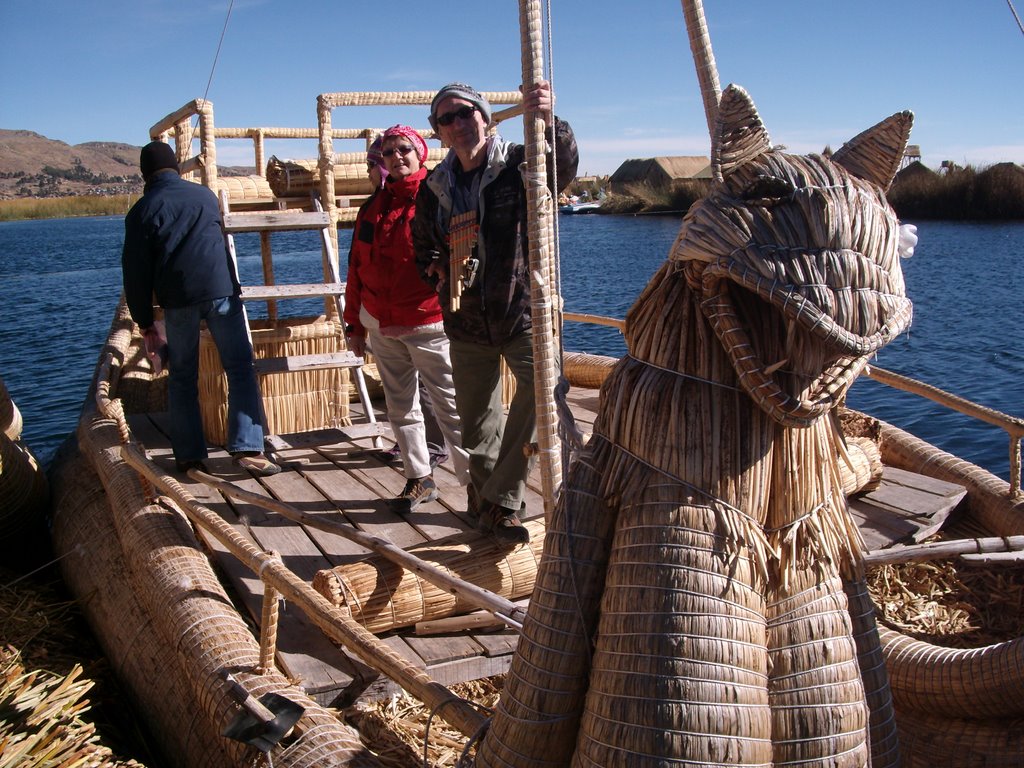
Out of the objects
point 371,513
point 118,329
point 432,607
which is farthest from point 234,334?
point 118,329

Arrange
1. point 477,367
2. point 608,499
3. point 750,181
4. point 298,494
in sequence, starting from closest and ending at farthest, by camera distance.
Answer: point 750,181
point 608,499
point 477,367
point 298,494

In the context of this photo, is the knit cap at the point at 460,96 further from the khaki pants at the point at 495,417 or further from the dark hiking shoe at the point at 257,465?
the dark hiking shoe at the point at 257,465

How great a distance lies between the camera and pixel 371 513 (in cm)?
486

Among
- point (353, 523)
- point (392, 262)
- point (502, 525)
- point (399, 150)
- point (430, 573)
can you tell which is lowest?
point (353, 523)

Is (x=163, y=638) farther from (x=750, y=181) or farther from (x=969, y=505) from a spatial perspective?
(x=969, y=505)

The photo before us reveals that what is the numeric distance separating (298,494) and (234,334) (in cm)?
106

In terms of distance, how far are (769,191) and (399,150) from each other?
3141 mm

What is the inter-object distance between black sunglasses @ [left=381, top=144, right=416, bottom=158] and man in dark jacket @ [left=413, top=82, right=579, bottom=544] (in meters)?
0.54

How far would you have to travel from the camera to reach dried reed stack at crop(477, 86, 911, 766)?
1780 mm

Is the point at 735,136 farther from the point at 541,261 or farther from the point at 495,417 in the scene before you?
the point at 495,417

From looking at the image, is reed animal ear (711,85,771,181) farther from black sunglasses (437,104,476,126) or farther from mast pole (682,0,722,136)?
black sunglasses (437,104,476,126)

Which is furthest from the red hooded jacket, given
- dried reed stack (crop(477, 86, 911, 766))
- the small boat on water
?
the small boat on water

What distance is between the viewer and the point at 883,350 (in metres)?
18.8

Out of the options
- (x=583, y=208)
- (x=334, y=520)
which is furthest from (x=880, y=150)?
(x=583, y=208)
